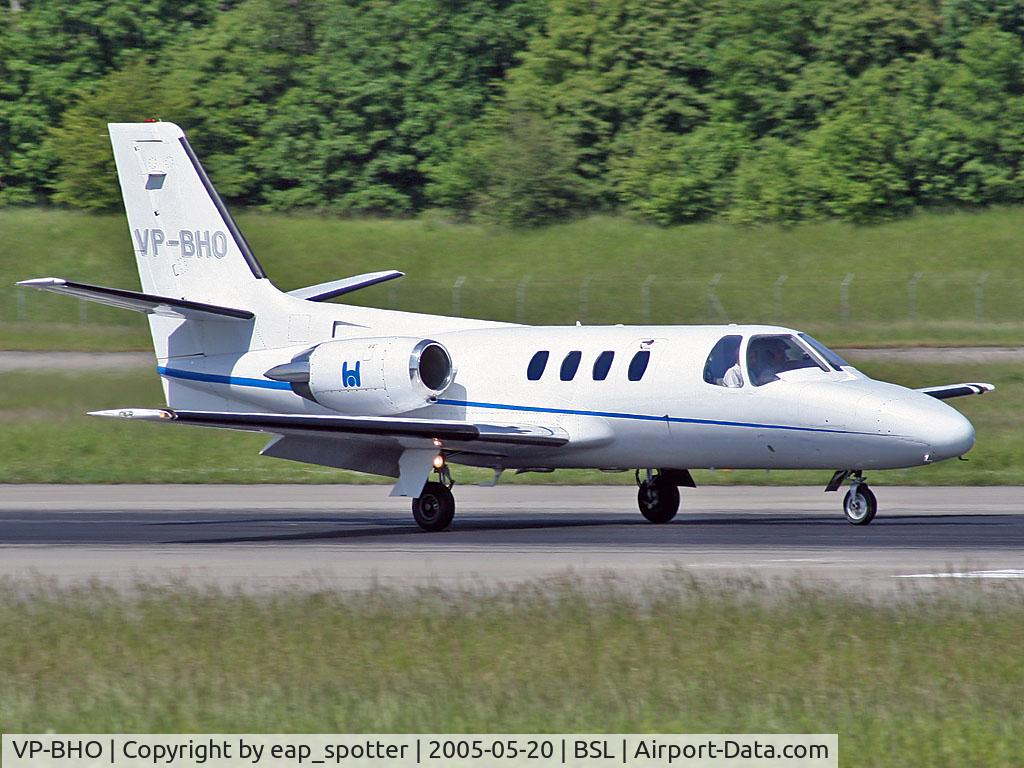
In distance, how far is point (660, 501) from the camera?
70.9 ft

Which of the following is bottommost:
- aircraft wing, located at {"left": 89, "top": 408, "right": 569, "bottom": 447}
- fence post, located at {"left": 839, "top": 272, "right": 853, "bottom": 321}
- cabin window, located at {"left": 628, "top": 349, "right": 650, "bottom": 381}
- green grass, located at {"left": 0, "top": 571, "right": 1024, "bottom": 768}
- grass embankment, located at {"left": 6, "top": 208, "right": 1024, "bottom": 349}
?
grass embankment, located at {"left": 6, "top": 208, "right": 1024, "bottom": 349}

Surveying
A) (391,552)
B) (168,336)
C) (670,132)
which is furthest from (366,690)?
(670,132)

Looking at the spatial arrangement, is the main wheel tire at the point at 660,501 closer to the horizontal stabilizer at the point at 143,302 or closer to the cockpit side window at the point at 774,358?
the cockpit side window at the point at 774,358

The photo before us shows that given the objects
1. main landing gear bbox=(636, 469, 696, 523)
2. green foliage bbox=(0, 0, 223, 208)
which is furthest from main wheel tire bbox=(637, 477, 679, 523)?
green foliage bbox=(0, 0, 223, 208)

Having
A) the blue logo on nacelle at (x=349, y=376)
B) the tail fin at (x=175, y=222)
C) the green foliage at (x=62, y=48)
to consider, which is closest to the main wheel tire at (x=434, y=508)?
the blue logo on nacelle at (x=349, y=376)

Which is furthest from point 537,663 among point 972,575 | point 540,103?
point 540,103

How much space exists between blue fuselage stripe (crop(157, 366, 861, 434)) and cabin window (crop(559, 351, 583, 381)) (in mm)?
436

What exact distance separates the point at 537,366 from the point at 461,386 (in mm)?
1098

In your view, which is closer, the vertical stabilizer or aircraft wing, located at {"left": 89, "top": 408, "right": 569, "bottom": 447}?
aircraft wing, located at {"left": 89, "top": 408, "right": 569, "bottom": 447}

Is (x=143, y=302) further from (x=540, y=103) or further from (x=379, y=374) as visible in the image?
(x=540, y=103)

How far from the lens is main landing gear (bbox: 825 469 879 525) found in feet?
65.2

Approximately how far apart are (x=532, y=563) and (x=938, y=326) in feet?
107

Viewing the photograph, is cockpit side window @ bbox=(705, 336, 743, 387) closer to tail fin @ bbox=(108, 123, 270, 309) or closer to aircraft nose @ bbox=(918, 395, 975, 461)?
aircraft nose @ bbox=(918, 395, 975, 461)

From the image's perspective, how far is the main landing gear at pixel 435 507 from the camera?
21.0 meters
